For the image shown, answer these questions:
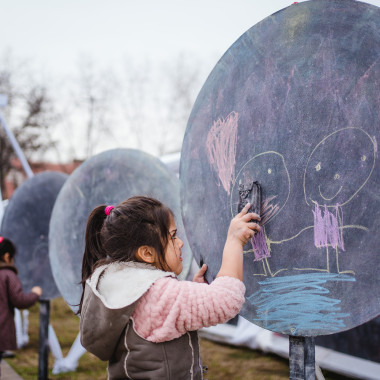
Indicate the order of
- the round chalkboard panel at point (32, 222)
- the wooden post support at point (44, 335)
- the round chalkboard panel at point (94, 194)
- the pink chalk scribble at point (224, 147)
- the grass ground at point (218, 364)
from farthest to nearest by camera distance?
the grass ground at point (218, 364) → the round chalkboard panel at point (32, 222) → the wooden post support at point (44, 335) → the round chalkboard panel at point (94, 194) → the pink chalk scribble at point (224, 147)

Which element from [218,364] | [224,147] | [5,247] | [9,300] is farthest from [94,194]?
[218,364]

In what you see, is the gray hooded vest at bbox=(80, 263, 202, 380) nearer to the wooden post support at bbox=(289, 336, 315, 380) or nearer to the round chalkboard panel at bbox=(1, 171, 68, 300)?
the wooden post support at bbox=(289, 336, 315, 380)

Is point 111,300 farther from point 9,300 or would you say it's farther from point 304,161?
point 9,300

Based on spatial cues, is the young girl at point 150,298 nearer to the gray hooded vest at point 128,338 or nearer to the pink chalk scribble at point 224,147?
the gray hooded vest at point 128,338

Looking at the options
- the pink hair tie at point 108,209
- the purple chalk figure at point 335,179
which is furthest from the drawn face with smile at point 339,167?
→ the pink hair tie at point 108,209

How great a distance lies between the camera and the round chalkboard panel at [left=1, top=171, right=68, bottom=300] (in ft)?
13.2

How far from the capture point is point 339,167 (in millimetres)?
1387

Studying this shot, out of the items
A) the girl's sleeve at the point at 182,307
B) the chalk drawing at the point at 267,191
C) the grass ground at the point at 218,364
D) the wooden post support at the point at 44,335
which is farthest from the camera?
the grass ground at the point at 218,364

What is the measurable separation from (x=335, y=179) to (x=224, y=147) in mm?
480

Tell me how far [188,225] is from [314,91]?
73 centimetres

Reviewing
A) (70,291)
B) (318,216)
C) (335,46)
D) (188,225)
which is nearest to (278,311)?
(318,216)

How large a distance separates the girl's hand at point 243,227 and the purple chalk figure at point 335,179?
18cm

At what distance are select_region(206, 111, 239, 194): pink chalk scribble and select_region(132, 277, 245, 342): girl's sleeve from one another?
48 cm

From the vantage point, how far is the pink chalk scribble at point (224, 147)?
171cm
